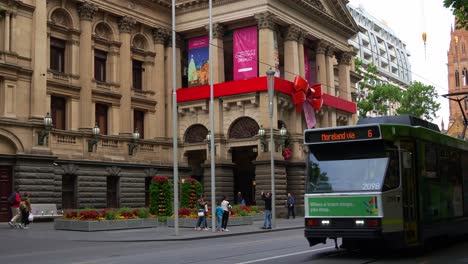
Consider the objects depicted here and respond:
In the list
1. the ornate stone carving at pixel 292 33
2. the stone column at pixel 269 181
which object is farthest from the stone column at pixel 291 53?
the stone column at pixel 269 181

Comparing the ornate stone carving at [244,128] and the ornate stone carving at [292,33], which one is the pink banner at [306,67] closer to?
the ornate stone carving at [292,33]

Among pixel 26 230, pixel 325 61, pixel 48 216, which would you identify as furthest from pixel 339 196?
pixel 325 61

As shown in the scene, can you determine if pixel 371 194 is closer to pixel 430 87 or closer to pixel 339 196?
pixel 339 196

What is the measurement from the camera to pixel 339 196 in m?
14.7

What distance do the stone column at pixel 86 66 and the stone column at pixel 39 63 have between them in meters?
3.70

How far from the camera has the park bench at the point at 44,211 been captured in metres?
33.7

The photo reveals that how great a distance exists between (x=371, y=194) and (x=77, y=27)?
3146 centimetres

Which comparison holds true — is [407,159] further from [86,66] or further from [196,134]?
[196,134]

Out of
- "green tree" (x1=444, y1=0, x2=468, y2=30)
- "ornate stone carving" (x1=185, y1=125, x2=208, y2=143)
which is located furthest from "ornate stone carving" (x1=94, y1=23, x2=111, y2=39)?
"green tree" (x1=444, y1=0, x2=468, y2=30)

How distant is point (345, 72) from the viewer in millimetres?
58062

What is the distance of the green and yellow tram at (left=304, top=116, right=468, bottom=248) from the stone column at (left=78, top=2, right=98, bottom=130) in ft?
90.5

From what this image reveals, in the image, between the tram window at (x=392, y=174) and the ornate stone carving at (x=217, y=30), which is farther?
the ornate stone carving at (x=217, y=30)

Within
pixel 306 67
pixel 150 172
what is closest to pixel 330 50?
pixel 306 67

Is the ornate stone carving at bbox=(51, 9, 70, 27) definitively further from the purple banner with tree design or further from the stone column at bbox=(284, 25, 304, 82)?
the stone column at bbox=(284, 25, 304, 82)
